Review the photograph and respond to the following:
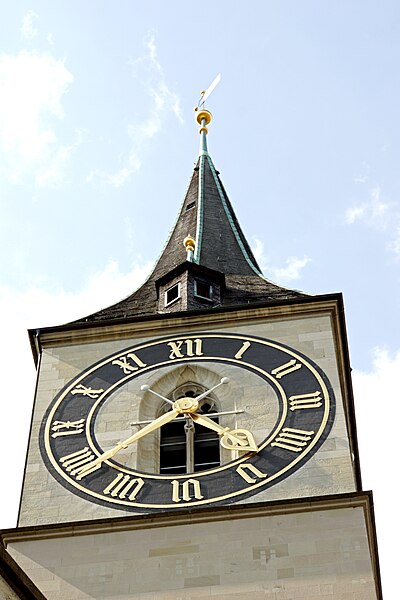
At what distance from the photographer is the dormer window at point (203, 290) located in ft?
66.5

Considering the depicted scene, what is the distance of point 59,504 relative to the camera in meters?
16.4

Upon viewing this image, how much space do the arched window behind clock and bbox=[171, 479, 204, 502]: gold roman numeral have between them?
504 millimetres

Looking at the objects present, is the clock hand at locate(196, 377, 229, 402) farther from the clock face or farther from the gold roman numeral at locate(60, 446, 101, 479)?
the gold roman numeral at locate(60, 446, 101, 479)

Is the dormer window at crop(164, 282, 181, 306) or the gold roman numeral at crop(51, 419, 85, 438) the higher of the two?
the dormer window at crop(164, 282, 181, 306)

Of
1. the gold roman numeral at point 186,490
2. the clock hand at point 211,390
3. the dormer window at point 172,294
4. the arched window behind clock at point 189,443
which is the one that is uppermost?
the dormer window at point 172,294

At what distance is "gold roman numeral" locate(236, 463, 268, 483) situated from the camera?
16203mm

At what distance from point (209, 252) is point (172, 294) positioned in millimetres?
1974

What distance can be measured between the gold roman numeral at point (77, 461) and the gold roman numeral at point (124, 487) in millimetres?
326

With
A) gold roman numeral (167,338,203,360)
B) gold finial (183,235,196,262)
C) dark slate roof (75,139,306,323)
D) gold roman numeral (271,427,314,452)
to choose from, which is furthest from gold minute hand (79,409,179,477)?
gold finial (183,235,196,262)

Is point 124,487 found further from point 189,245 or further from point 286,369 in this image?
point 189,245

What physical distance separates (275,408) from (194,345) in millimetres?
1753

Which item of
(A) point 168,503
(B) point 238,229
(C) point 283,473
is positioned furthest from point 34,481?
(B) point 238,229

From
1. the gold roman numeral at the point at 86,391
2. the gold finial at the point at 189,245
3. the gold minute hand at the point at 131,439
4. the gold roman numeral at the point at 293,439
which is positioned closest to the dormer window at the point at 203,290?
the gold finial at the point at 189,245

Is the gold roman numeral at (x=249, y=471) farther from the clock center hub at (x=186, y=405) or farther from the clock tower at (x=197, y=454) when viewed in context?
the clock center hub at (x=186, y=405)
